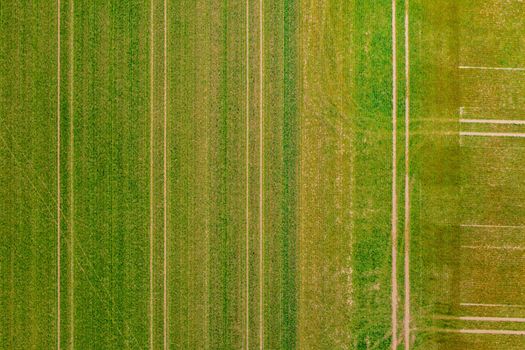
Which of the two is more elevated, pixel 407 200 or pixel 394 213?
pixel 407 200

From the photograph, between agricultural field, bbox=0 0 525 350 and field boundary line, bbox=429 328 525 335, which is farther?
field boundary line, bbox=429 328 525 335

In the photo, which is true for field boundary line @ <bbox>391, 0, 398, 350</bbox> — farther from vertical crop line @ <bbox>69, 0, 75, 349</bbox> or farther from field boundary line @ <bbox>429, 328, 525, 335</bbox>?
vertical crop line @ <bbox>69, 0, 75, 349</bbox>

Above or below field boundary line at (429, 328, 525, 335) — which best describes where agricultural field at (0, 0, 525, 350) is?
above

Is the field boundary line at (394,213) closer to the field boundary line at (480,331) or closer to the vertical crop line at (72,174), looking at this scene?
the field boundary line at (480,331)

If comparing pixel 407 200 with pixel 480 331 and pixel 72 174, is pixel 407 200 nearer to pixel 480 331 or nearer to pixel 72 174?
pixel 480 331

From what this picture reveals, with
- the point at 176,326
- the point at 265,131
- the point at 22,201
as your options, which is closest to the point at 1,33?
the point at 22,201

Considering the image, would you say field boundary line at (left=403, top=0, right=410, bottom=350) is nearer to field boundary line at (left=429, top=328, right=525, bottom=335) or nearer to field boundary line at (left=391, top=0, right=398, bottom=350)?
field boundary line at (left=391, top=0, right=398, bottom=350)

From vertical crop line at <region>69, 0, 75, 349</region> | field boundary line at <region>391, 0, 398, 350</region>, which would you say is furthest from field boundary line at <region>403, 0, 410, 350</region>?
vertical crop line at <region>69, 0, 75, 349</region>

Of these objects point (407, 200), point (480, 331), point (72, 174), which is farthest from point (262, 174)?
point (480, 331)

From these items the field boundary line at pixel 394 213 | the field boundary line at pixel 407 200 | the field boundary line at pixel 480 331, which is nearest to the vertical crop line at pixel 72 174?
the field boundary line at pixel 394 213
